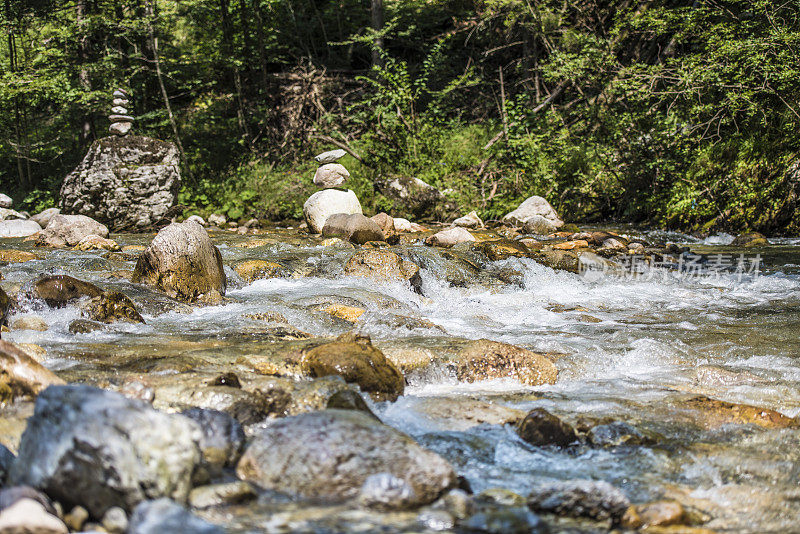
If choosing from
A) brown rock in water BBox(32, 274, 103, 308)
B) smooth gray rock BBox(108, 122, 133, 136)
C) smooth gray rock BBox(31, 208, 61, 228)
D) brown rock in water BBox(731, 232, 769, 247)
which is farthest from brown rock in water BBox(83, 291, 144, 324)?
smooth gray rock BBox(108, 122, 133, 136)

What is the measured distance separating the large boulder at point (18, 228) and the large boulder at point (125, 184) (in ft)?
3.77

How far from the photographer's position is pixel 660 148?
1110cm

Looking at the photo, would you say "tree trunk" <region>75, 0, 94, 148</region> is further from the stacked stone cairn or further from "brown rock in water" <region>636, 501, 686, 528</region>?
"brown rock in water" <region>636, 501, 686, 528</region>

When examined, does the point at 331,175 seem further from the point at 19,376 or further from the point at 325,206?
the point at 19,376

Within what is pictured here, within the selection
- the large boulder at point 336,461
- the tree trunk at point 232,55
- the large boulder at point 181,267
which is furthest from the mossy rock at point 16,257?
the tree trunk at point 232,55

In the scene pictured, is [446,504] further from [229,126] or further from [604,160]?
[229,126]

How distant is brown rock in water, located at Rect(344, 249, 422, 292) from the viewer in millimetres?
7297

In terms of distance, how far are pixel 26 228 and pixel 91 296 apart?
316 inches

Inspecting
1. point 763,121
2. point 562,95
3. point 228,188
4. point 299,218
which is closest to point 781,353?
point 763,121

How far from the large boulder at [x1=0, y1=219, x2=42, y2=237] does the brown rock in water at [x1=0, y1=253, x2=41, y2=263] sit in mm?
4082

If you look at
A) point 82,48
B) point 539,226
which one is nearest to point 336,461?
point 539,226

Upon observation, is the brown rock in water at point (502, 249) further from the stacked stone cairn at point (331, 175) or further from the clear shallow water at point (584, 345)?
the stacked stone cairn at point (331, 175)

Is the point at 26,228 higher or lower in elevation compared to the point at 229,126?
lower

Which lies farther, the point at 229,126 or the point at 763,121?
the point at 229,126
